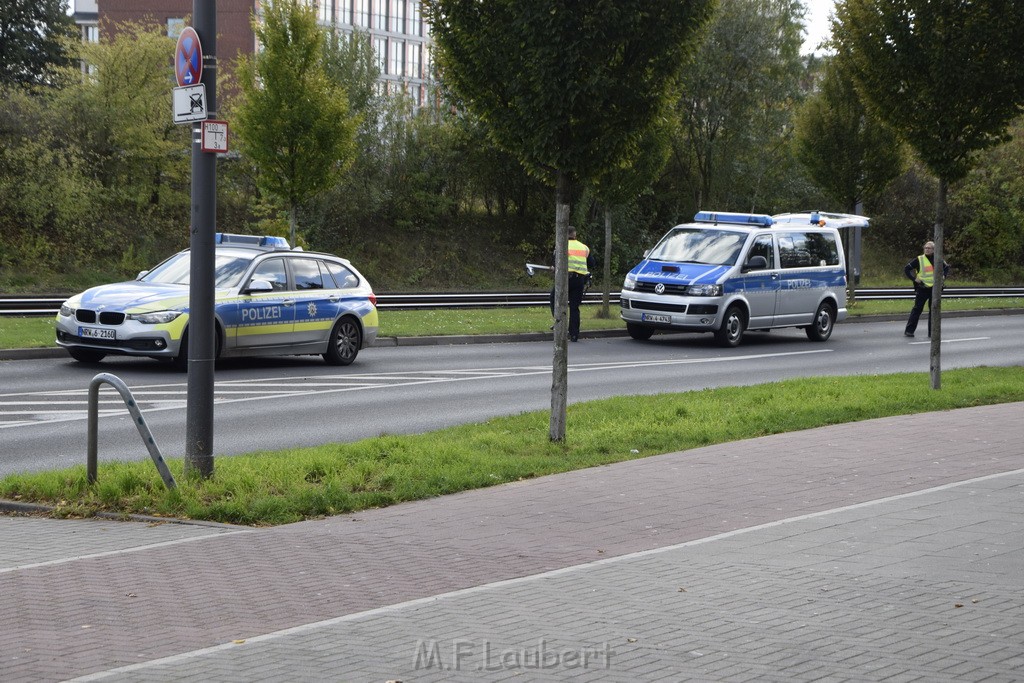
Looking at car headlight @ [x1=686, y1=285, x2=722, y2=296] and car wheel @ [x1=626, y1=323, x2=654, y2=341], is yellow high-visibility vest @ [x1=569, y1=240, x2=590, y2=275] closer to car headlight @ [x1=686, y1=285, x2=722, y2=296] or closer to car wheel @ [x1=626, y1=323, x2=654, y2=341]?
car wheel @ [x1=626, y1=323, x2=654, y2=341]

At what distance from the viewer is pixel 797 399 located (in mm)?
13680

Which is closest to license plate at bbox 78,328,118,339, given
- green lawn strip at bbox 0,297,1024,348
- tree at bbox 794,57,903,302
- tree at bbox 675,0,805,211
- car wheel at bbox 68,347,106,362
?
car wheel at bbox 68,347,106,362

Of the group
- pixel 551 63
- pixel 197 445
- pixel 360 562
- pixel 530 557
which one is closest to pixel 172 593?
pixel 360 562

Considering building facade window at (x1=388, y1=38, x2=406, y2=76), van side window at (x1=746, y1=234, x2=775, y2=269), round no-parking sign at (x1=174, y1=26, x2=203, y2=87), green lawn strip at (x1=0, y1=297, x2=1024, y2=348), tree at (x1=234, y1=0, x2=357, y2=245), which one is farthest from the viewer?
building facade window at (x1=388, y1=38, x2=406, y2=76)

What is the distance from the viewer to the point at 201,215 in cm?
865

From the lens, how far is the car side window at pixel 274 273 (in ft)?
56.5

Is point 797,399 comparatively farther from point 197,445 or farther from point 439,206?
point 439,206

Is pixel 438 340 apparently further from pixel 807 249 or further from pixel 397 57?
pixel 397 57

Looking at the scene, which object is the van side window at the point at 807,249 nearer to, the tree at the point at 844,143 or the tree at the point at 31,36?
the tree at the point at 844,143

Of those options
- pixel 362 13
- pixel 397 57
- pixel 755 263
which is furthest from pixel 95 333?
pixel 397 57

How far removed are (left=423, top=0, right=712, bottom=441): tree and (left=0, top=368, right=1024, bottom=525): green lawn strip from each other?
0.80 metres

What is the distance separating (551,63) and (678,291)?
1263 cm

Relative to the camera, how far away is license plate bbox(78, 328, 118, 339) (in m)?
15.9

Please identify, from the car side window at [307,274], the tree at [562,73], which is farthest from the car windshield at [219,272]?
the tree at [562,73]
